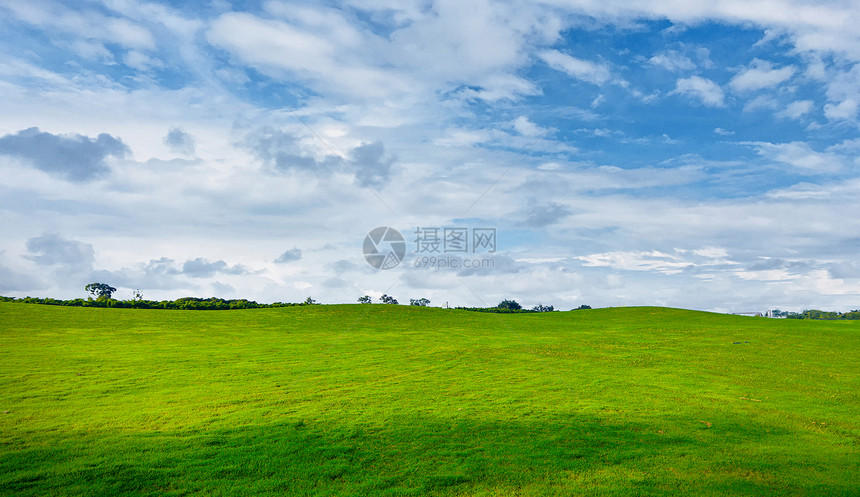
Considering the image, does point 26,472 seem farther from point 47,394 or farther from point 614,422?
point 614,422

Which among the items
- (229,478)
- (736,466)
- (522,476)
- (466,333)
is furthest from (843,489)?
(466,333)

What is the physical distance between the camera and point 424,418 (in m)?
12.1

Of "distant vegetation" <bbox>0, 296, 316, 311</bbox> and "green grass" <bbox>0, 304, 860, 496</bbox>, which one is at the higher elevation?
"distant vegetation" <bbox>0, 296, 316, 311</bbox>

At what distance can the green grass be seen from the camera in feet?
29.7

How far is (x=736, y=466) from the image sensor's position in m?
9.93

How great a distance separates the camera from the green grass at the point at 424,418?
9.06m

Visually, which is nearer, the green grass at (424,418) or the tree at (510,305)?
the green grass at (424,418)

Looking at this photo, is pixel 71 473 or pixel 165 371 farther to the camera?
pixel 165 371

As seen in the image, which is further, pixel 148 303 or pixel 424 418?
pixel 148 303

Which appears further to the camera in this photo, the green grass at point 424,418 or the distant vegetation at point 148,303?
the distant vegetation at point 148,303

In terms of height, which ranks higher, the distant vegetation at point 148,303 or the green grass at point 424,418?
the distant vegetation at point 148,303

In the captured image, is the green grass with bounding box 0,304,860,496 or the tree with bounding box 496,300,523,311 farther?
the tree with bounding box 496,300,523,311

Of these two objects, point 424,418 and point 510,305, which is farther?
point 510,305

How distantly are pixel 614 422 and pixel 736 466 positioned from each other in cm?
276
